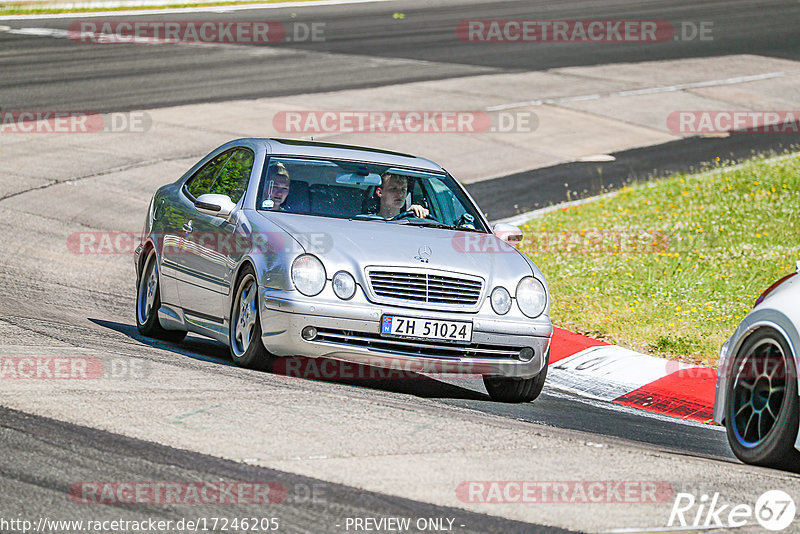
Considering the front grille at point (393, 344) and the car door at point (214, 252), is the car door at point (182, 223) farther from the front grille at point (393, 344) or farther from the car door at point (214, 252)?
the front grille at point (393, 344)

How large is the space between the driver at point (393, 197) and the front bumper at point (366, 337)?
1.32 meters

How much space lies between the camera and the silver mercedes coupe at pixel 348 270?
7.51 meters

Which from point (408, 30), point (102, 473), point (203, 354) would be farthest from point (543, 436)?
point (408, 30)

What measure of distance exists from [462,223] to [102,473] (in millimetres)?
4363

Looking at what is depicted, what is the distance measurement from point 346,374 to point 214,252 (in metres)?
1.23

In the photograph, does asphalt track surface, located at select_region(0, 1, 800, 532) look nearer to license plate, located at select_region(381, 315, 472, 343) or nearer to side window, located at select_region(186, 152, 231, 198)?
license plate, located at select_region(381, 315, 472, 343)

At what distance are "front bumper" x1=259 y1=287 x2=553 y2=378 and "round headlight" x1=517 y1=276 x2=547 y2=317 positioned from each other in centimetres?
16

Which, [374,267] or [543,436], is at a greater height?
[374,267]

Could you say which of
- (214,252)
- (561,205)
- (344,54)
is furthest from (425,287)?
(344,54)

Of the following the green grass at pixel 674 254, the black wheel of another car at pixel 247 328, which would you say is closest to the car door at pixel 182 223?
the black wheel of another car at pixel 247 328

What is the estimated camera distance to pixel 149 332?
31.4 feet

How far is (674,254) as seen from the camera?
1307cm

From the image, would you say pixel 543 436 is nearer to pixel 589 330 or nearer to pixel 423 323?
pixel 423 323

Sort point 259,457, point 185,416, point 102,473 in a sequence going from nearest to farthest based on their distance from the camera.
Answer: point 102,473 → point 259,457 → point 185,416
